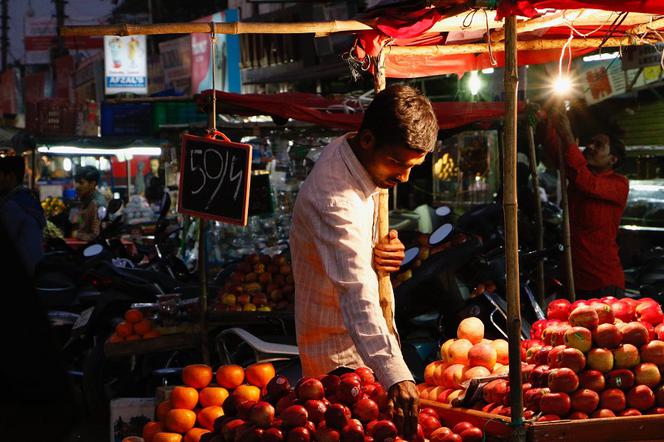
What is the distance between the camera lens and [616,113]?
1546cm

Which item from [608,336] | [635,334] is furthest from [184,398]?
[635,334]

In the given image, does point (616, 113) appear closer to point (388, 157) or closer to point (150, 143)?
point (150, 143)

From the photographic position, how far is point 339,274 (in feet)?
11.1

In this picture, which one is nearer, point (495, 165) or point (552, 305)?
point (552, 305)

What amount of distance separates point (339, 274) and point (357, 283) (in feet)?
0.28

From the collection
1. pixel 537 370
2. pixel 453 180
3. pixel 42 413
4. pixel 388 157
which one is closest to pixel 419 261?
pixel 537 370

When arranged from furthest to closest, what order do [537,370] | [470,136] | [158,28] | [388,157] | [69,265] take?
[470,136]
[69,265]
[158,28]
[537,370]
[388,157]

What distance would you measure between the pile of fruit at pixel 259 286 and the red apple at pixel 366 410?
172 inches

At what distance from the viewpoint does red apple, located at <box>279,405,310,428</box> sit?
3396 mm

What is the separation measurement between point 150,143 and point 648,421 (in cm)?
1250

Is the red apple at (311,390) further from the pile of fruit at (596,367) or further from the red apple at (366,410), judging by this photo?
the pile of fruit at (596,367)

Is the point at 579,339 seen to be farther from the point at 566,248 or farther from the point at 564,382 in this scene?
the point at 566,248

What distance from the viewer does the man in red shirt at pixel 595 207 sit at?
7145mm

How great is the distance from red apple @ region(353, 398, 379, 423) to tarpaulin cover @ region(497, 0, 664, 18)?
62.4 inches
